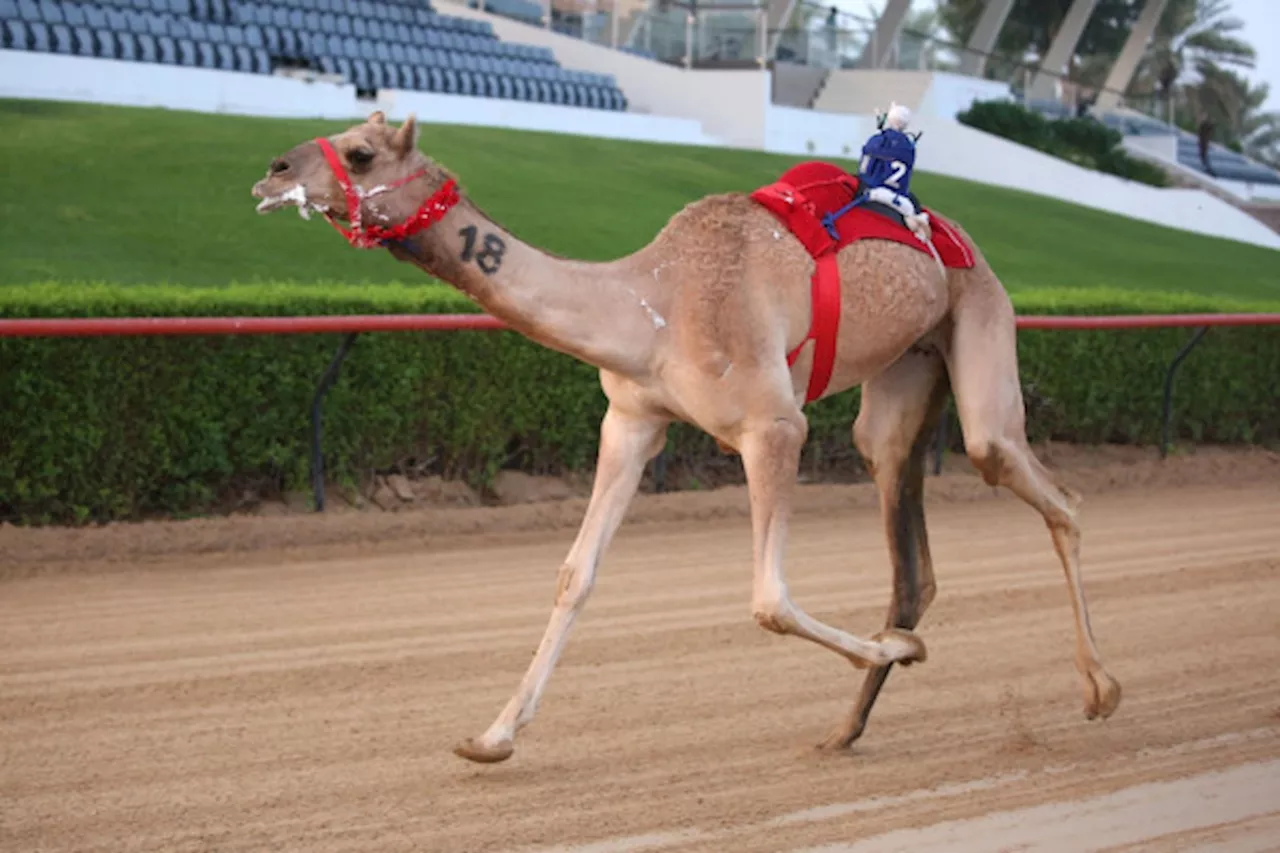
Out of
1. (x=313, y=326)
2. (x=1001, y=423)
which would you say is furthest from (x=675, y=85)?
(x=1001, y=423)

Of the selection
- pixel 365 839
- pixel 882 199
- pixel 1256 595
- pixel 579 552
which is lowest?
pixel 1256 595

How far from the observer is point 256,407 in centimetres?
1005

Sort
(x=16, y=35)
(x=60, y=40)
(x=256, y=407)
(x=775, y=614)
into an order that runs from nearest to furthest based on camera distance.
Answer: (x=775, y=614)
(x=256, y=407)
(x=16, y=35)
(x=60, y=40)

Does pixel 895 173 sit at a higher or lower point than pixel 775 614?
higher

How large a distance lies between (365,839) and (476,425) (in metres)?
6.51

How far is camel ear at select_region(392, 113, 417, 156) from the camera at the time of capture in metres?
4.71

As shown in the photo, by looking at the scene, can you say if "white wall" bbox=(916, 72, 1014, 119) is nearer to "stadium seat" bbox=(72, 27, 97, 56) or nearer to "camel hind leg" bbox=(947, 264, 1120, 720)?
"stadium seat" bbox=(72, 27, 97, 56)

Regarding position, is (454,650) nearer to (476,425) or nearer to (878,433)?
(878,433)

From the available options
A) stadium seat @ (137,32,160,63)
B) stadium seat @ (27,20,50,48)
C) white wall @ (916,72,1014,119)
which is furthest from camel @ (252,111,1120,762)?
white wall @ (916,72,1014,119)

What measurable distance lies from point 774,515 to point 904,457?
0.90 metres

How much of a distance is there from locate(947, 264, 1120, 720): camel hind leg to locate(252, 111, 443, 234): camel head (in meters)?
1.99

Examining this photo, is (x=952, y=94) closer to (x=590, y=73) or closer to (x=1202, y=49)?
(x=590, y=73)

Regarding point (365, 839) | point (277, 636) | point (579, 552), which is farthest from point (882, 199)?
point (277, 636)

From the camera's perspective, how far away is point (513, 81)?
2706 cm
